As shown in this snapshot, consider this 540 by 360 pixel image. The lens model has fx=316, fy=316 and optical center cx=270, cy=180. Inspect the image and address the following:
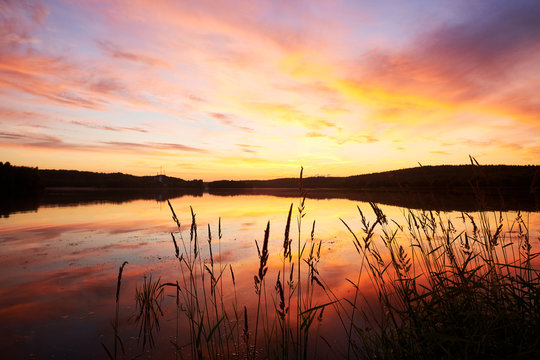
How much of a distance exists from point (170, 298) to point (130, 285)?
1735 millimetres

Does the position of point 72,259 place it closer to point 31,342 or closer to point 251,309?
point 31,342

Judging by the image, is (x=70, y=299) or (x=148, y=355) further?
(x=70, y=299)

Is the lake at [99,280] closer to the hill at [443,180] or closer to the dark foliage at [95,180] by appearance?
the hill at [443,180]

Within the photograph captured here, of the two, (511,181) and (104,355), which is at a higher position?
(511,181)

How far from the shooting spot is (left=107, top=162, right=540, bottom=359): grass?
2.92 meters

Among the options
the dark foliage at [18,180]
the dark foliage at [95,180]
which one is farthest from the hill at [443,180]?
the dark foliage at [18,180]

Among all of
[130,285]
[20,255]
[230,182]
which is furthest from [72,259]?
[230,182]

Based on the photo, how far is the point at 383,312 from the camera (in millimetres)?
4598

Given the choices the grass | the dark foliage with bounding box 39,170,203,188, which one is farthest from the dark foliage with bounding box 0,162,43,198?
the grass

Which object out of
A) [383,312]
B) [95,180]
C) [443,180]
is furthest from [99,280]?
[95,180]

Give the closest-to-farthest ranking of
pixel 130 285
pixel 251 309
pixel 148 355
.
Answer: pixel 148 355
pixel 251 309
pixel 130 285

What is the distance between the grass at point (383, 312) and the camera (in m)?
2.92

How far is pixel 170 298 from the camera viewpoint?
7281mm

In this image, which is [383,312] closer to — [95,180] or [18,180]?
[18,180]
